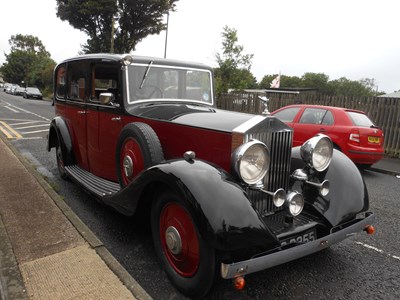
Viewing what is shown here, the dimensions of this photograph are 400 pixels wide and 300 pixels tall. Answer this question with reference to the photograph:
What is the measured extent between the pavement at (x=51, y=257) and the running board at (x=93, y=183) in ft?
1.19

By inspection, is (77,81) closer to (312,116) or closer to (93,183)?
(93,183)

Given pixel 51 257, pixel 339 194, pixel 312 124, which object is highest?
pixel 312 124

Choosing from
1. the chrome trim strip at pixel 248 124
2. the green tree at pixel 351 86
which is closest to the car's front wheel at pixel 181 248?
the chrome trim strip at pixel 248 124

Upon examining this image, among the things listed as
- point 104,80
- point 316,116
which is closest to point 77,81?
point 104,80

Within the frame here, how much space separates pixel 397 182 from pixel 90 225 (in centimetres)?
633

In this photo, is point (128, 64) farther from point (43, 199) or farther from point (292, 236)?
point (292, 236)

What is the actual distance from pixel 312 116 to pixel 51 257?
21.6 feet

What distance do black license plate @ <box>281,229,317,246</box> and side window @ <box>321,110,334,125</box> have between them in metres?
5.26

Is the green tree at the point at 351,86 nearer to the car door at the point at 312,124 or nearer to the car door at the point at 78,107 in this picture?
the car door at the point at 312,124

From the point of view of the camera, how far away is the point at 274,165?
288cm

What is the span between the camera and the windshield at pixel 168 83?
12.5 feet

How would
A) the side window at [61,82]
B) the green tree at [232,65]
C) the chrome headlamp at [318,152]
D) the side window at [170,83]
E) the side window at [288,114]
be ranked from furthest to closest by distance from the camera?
the green tree at [232,65]
the side window at [288,114]
the side window at [61,82]
the side window at [170,83]
the chrome headlamp at [318,152]

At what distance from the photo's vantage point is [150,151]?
3084mm

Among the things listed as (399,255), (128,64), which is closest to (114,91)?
(128,64)
